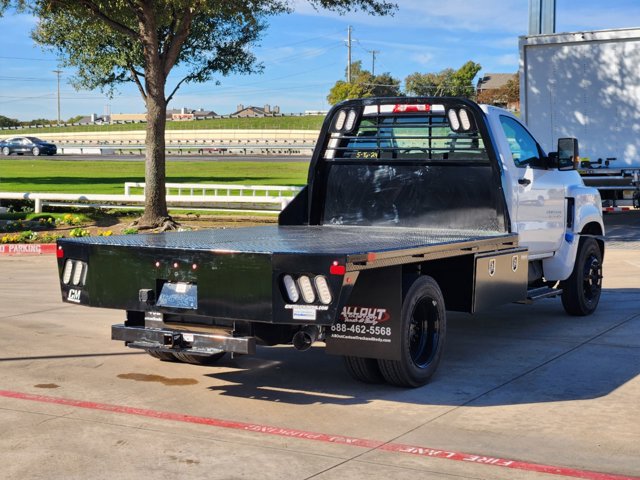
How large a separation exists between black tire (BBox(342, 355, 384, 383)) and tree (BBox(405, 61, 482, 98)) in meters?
78.2

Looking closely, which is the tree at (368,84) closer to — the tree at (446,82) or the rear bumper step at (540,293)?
the tree at (446,82)

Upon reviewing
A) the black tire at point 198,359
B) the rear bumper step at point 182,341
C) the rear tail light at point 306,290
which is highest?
the rear tail light at point 306,290

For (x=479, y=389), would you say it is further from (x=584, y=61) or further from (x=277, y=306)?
(x=584, y=61)

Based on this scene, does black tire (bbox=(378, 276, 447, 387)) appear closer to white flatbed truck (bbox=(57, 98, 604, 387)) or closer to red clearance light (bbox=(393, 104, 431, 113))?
white flatbed truck (bbox=(57, 98, 604, 387))

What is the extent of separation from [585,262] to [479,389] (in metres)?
3.79

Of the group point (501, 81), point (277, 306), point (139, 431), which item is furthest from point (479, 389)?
point (501, 81)

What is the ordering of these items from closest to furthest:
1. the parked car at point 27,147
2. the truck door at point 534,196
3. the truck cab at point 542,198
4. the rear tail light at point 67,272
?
the rear tail light at point 67,272, the truck cab at point 542,198, the truck door at point 534,196, the parked car at point 27,147

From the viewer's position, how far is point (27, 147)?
67.2 metres

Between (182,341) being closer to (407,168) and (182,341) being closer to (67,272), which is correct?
(67,272)

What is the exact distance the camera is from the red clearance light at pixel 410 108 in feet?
31.0

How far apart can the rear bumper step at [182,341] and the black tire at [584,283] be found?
506 cm

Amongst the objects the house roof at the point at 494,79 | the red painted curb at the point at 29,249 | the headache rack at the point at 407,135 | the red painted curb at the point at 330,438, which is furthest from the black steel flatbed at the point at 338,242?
the house roof at the point at 494,79

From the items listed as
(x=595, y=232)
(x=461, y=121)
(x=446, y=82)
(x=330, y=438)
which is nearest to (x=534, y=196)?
(x=461, y=121)

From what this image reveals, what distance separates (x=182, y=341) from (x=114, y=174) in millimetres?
37777
